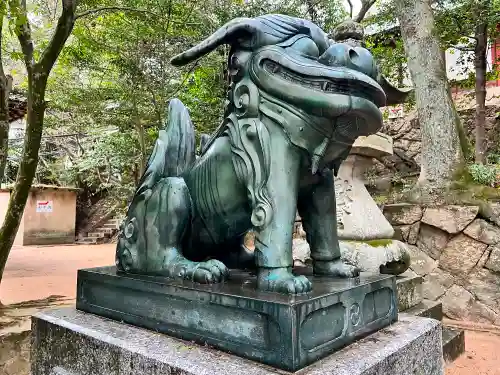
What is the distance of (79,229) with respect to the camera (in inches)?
613

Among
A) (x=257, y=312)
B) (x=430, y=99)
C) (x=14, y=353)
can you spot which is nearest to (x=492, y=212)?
(x=430, y=99)

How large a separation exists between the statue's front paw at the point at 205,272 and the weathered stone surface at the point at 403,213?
14.2 ft

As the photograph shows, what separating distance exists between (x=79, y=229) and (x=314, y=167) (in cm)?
1588

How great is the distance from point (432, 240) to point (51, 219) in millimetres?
12862

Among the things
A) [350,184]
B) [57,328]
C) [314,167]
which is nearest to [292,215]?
[314,167]

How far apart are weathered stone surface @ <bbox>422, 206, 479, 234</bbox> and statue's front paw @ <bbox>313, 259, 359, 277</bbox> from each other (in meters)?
3.97

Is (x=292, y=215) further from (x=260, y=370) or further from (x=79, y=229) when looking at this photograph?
(x=79, y=229)

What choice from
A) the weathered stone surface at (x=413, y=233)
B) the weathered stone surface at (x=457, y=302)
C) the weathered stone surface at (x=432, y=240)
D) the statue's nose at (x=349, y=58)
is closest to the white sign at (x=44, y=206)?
the weathered stone surface at (x=413, y=233)

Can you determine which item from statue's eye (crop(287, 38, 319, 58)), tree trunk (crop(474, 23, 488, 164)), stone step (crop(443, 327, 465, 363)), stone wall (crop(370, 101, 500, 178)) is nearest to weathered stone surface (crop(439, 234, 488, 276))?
stone step (crop(443, 327, 465, 363))

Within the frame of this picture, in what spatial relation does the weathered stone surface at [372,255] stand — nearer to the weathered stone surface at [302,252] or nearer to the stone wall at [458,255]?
the weathered stone surface at [302,252]

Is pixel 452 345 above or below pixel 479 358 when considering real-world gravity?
above

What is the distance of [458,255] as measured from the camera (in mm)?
4859

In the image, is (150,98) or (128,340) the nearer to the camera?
(128,340)

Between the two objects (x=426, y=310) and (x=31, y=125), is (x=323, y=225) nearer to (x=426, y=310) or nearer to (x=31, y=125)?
(x=426, y=310)
